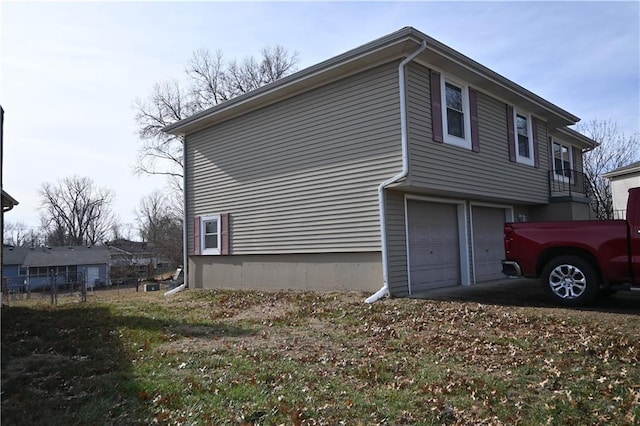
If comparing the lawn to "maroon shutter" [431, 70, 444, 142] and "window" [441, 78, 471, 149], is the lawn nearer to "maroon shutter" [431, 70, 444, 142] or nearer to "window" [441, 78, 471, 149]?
"maroon shutter" [431, 70, 444, 142]

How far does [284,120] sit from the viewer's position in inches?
486

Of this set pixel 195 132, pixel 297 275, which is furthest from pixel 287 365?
pixel 195 132

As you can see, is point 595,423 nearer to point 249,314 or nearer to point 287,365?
point 287,365

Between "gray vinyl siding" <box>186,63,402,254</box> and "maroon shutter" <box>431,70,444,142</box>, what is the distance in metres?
1.06

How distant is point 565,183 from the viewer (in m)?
16.5

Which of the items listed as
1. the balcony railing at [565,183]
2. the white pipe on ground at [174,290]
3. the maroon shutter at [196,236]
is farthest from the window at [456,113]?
the white pipe on ground at [174,290]

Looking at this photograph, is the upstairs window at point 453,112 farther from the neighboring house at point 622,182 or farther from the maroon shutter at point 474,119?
the neighboring house at point 622,182

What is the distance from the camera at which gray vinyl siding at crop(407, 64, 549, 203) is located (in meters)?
9.99

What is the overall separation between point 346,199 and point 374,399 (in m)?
A: 6.79

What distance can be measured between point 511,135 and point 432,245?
14.4 ft

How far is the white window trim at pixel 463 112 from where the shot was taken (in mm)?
10789

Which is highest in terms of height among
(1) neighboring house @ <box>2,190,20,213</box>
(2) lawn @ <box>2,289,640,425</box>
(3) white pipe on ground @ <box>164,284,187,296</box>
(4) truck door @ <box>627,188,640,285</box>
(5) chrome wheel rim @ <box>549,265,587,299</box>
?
(1) neighboring house @ <box>2,190,20,213</box>

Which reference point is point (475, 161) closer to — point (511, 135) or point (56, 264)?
point (511, 135)

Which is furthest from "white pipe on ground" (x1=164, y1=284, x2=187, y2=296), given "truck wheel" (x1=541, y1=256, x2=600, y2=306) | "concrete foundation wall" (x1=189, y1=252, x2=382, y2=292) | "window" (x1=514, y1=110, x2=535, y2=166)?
"window" (x1=514, y1=110, x2=535, y2=166)
